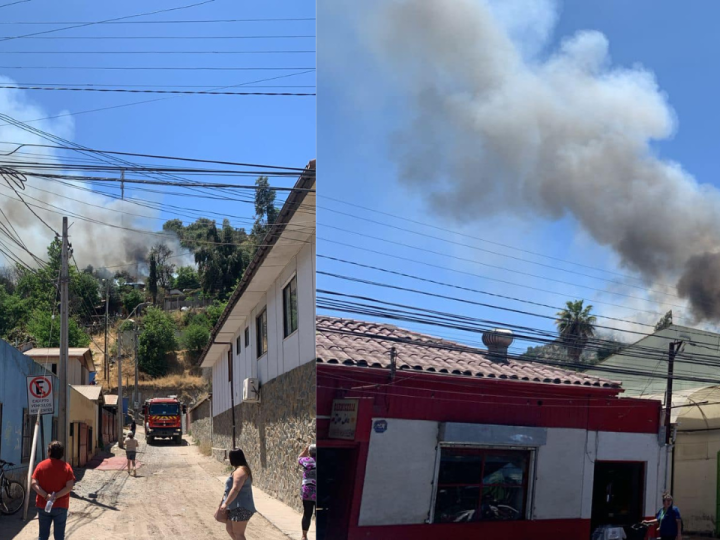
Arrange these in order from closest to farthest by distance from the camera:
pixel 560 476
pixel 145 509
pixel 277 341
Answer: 1. pixel 560 476
2. pixel 277 341
3. pixel 145 509

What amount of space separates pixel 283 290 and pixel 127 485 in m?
1.02

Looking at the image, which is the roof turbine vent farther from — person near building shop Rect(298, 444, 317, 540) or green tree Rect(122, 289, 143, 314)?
green tree Rect(122, 289, 143, 314)

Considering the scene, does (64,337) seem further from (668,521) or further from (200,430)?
(668,521)

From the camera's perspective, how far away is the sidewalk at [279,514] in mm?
2059

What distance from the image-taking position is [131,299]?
2.45 meters

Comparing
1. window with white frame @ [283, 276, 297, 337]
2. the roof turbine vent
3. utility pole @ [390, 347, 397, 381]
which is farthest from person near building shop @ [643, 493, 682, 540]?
window with white frame @ [283, 276, 297, 337]

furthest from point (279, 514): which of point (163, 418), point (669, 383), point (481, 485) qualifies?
point (669, 383)

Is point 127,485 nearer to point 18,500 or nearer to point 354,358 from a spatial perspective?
point 18,500

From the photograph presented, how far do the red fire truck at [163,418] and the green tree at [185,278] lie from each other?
0.52 m

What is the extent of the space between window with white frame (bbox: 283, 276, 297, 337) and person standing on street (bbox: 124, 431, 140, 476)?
97cm

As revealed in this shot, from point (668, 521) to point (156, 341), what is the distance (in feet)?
6.14

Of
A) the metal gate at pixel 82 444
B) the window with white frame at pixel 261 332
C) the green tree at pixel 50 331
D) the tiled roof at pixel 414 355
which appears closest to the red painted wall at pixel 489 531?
the tiled roof at pixel 414 355

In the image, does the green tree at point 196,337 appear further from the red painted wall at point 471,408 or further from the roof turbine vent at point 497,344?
the roof turbine vent at point 497,344

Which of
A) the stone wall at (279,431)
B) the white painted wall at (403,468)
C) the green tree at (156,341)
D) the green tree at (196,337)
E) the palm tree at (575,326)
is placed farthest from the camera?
the green tree at (196,337)
